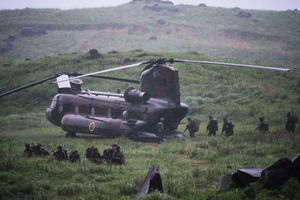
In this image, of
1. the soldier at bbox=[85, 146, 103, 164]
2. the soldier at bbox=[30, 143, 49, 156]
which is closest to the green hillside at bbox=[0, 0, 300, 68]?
the soldier at bbox=[85, 146, 103, 164]

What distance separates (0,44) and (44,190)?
63693mm

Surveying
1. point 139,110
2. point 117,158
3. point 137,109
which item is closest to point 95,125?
point 137,109

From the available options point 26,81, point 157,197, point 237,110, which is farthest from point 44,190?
point 26,81

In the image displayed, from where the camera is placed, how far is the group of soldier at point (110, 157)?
473 inches

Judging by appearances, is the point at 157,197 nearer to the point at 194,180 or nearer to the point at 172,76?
the point at 194,180

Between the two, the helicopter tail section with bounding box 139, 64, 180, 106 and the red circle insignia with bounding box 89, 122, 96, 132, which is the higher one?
the helicopter tail section with bounding box 139, 64, 180, 106

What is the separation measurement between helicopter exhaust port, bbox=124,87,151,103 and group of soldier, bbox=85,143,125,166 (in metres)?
5.44

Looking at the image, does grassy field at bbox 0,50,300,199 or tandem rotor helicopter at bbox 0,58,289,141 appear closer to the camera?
grassy field at bbox 0,50,300,199

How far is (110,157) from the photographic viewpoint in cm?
1216

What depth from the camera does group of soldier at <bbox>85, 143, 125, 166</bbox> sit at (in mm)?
12008

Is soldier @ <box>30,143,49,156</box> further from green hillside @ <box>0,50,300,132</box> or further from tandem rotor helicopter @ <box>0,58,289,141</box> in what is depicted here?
green hillside @ <box>0,50,300,132</box>

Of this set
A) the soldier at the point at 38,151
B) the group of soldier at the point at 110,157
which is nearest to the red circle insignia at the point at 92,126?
the soldier at the point at 38,151

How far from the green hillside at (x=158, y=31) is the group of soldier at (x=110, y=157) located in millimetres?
42133

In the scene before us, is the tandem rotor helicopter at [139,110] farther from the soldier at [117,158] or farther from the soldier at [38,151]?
the soldier at [117,158]
